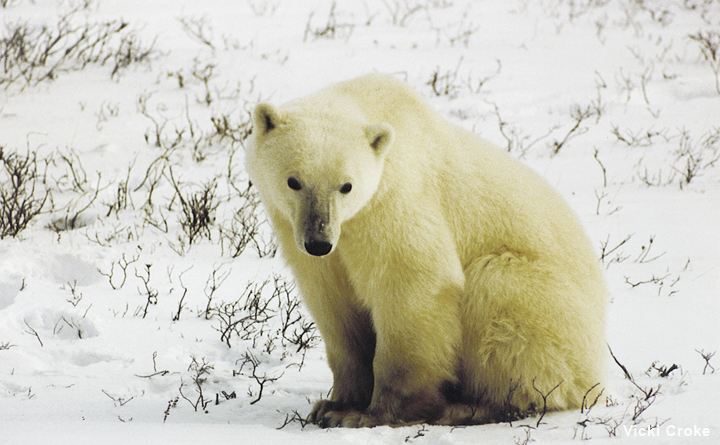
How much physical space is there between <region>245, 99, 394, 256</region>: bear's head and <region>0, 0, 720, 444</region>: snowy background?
86 centimetres

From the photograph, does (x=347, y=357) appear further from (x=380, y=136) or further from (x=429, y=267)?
(x=380, y=136)

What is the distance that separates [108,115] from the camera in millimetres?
7621

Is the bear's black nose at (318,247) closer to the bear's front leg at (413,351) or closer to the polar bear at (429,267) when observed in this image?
the polar bear at (429,267)

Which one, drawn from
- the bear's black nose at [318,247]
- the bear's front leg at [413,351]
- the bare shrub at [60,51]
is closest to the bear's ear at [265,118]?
the bear's black nose at [318,247]

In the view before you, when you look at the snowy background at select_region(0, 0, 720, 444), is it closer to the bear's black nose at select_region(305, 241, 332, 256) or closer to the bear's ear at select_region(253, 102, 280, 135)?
the bear's black nose at select_region(305, 241, 332, 256)

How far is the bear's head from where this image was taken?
2715 mm

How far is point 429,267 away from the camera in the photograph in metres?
3.06

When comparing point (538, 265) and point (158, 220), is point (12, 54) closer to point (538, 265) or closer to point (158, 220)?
point (158, 220)

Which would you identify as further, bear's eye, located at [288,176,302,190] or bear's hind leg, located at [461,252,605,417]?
bear's hind leg, located at [461,252,605,417]

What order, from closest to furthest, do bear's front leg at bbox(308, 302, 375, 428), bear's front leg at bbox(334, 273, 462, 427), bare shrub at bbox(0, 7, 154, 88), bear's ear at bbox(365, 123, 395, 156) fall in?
bear's ear at bbox(365, 123, 395, 156)
bear's front leg at bbox(334, 273, 462, 427)
bear's front leg at bbox(308, 302, 375, 428)
bare shrub at bbox(0, 7, 154, 88)

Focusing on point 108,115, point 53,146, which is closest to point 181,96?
point 108,115

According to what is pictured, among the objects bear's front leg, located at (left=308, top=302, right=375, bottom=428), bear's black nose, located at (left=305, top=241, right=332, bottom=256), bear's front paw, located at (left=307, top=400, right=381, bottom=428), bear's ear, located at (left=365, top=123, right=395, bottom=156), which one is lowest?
bear's front paw, located at (left=307, top=400, right=381, bottom=428)

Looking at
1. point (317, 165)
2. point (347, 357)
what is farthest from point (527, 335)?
point (317, 165)

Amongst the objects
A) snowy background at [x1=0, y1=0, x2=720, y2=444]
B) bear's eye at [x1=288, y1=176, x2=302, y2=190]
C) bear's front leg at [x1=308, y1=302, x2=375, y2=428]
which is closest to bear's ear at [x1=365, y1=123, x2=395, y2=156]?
bear's eye at [x1=288, y1=176, x2=302, y2=190]
